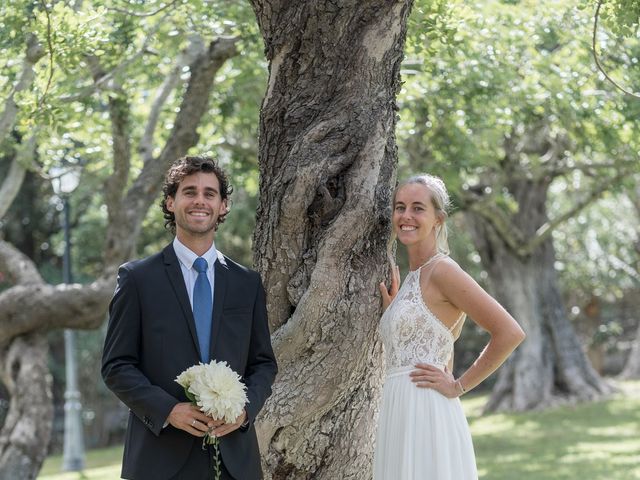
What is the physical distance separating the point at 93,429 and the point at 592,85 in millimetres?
20294

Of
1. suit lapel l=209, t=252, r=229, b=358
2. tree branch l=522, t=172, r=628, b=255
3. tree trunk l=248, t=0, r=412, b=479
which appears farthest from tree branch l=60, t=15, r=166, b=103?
tree branch l=522, t=172, r=628, b=255

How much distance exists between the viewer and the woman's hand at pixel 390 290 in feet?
17.3

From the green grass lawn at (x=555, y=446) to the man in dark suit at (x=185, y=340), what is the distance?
871 cm

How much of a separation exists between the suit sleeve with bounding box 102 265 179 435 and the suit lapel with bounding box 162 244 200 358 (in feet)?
0.48

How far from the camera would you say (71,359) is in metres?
19.7

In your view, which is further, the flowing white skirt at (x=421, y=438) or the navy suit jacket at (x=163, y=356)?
the flowing white skirt at (x=421, y=438)

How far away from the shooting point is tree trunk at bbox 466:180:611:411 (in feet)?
71.3

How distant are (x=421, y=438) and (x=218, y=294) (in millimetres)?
1314

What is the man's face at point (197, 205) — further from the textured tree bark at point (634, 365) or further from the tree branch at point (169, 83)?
the textured tree bark at point (634, 365)

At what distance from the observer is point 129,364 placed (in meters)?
3.88

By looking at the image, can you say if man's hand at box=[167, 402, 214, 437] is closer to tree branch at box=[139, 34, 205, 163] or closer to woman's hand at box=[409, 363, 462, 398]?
woman's hand at box=[409, 363, 462, 398]

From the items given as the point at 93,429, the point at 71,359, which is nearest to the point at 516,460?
the point at 71,359

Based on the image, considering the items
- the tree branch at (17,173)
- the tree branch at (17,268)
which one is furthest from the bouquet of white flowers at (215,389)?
the tree branch at (17,268)

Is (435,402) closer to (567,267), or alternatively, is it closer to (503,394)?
(503,394)
